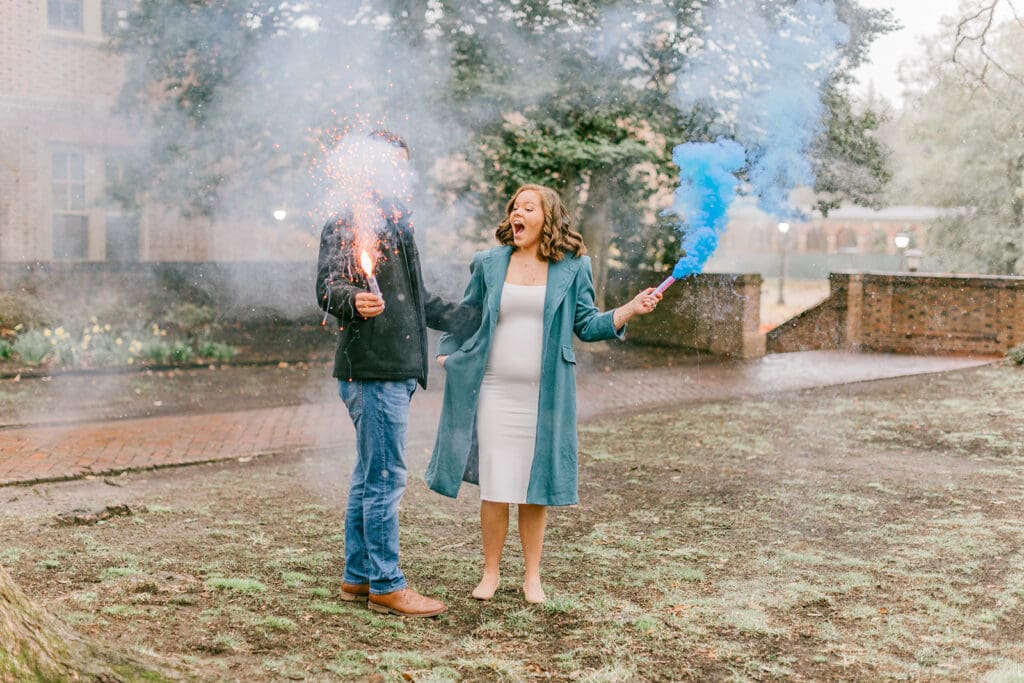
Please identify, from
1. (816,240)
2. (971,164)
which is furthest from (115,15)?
(816,240)

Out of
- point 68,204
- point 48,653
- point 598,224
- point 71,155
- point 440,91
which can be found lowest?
point 48,653

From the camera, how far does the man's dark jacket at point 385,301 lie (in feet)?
12.1

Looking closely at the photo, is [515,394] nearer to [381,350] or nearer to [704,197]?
[381,350]

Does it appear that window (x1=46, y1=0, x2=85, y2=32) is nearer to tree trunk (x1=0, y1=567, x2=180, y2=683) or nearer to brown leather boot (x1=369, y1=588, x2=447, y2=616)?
brown leather boot (x1=369, y1=588, x2=447, y2=616)

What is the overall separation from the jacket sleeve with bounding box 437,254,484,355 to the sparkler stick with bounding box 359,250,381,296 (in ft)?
1.84

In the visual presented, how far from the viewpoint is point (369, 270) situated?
353 centimetres

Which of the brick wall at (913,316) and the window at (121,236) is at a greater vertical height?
the window at (121,236)

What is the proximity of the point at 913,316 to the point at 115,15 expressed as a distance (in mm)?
12597

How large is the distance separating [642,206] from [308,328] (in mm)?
5209

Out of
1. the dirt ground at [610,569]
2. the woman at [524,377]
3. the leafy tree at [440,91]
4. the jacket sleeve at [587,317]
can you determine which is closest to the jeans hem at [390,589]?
the dirt ground at [610,569]

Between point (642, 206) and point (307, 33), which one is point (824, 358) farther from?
point (307, 33)

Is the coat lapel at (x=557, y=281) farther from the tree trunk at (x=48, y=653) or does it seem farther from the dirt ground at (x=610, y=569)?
the tree trunk at (x=48, y=653)

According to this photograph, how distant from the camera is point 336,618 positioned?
3801mm

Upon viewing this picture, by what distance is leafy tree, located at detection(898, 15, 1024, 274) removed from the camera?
19.3 m
